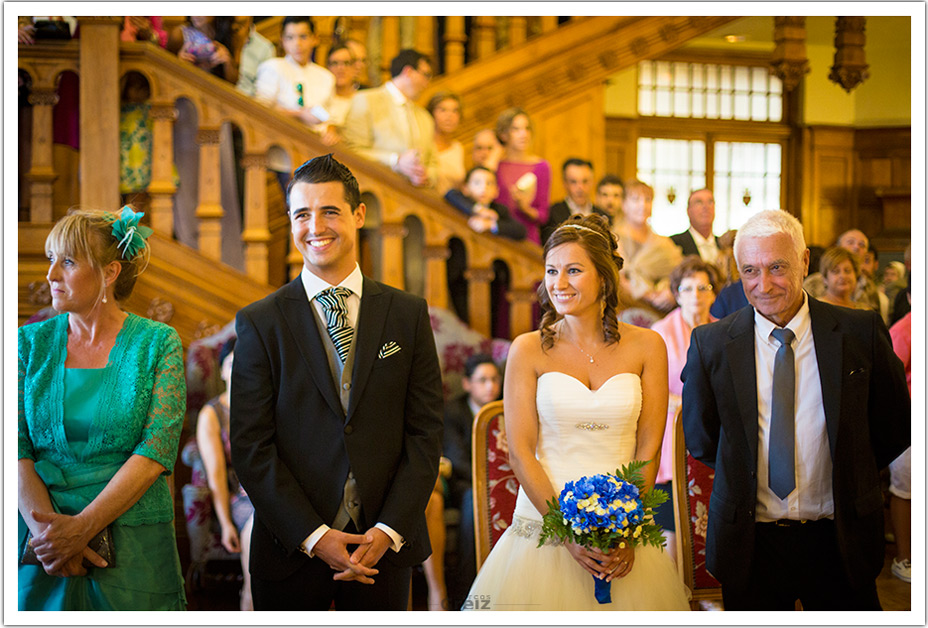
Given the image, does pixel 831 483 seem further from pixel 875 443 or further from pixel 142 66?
pixel 142 66

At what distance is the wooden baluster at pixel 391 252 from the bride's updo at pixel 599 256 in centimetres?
243

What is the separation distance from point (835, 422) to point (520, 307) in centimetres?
308

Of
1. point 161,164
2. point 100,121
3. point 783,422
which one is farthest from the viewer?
point 161,164

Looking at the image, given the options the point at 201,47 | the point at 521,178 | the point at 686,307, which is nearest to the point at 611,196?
the point at 521,178

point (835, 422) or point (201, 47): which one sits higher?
point (201, 47)

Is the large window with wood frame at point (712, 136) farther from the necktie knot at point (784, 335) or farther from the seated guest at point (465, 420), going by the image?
the necktie knot at point (784, 335)

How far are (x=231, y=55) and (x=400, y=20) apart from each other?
6.12ft

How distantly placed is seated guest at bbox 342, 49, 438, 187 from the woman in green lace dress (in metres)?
2.96

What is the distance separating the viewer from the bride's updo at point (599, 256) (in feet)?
8.13

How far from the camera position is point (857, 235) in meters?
5.35

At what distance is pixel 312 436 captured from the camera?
2273 millimetres

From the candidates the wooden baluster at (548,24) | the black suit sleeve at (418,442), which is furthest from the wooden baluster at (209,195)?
the wooden baluster at (548,24)

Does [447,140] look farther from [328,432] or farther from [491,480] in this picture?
[328,432]

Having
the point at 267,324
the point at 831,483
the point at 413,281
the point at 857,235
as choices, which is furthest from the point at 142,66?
the point at 857,235
